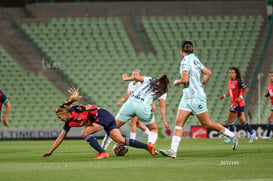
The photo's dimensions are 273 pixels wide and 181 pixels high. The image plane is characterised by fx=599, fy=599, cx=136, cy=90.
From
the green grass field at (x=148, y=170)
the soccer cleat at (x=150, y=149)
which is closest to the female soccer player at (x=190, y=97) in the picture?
the soccer cleat at (x=150, y=149)

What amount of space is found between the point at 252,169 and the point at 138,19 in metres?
26.0

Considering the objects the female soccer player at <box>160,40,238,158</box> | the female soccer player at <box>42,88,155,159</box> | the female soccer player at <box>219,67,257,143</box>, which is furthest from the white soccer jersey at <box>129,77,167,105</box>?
the female soccer player at <box>219,67,257,143</box>

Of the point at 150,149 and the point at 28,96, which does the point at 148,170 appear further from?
the point at 28,96

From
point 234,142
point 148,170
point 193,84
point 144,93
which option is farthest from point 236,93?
point 148,170

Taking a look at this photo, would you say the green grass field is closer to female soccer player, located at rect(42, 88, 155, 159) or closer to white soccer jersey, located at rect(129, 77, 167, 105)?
female soccer player, located at rect(42, 88, 155, 159)

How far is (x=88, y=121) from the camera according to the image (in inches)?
500

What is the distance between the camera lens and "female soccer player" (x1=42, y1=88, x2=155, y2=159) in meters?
12.2

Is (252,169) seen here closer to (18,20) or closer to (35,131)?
(35,131)

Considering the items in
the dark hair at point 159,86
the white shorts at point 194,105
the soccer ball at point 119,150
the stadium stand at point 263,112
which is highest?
the dark hair at point 159,86

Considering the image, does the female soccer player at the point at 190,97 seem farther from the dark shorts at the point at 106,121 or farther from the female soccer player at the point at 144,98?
the female soccer player at the point at 144,98

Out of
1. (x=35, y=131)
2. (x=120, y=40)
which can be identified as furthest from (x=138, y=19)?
(x=35, y=131)

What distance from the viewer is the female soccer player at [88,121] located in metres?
12.2

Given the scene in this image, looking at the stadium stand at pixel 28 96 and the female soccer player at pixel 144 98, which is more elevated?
the female soccer player at pixel 144 98

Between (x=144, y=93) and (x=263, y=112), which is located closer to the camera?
(x=144, y=93)
